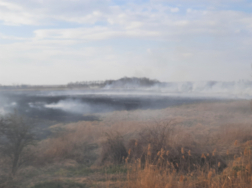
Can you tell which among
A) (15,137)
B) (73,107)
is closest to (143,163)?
(15,137)

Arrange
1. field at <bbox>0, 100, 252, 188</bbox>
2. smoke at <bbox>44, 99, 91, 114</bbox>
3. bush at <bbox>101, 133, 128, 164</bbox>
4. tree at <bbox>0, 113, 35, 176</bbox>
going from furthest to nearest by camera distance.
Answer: smoke at <bbox>44, 99, 91, 114</bbox>, bush at <bbox>101, 133, 128, 164</bbox>, tree at <bbox>0, 113, 35, 176</bbox>, field at <bbox>0, 100, 252, 188</bbox>

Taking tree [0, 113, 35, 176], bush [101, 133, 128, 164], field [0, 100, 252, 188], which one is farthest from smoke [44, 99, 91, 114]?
tree [0, 113, 35, 176]

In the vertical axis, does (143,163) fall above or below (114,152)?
above

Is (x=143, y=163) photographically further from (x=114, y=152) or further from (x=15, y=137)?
(x=15, y=137)

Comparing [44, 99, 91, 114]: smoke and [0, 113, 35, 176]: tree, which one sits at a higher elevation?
[0, 113, 35, 176]: tree

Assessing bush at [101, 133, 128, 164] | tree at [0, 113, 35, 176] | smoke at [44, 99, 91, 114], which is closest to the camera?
tree at [0, 113, 35, 176]

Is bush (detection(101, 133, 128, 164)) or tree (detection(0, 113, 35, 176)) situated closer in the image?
tree (detection(0, 113, 35, 176))

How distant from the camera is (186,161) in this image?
300 inches

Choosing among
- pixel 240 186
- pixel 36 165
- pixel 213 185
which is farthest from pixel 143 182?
pixel 36 165

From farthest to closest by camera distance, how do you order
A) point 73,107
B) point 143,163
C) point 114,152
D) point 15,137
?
point 73,107 < point 114,152 < point 15,137 < point 143,163

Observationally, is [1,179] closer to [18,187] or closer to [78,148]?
[18,187]

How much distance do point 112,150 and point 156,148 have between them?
2.58 meters

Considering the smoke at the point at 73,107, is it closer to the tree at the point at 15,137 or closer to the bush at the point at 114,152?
the bush at the point at 114,152

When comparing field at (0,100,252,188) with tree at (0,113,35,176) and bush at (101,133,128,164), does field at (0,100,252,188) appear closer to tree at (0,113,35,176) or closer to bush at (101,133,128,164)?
bush at (101,133,128,164)
